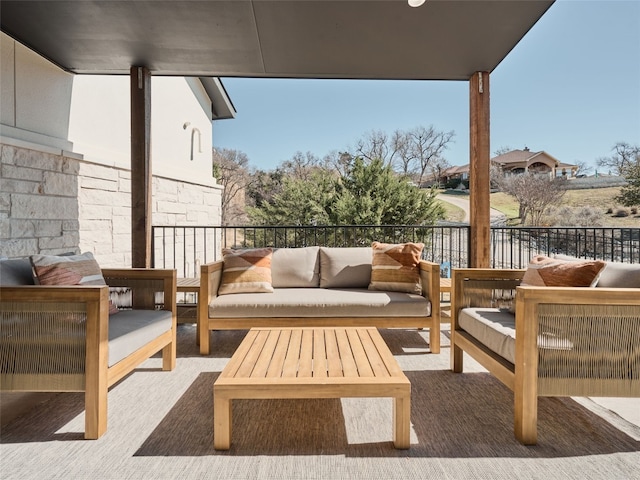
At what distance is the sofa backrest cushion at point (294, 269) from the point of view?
3479 mm

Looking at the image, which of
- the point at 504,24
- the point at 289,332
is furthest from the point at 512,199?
the point at 289,332

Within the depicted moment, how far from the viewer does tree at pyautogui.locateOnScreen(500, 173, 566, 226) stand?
46.8 feet

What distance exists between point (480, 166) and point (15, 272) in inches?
145

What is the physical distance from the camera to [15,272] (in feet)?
6.96

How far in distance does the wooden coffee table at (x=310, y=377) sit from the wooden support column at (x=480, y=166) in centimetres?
216

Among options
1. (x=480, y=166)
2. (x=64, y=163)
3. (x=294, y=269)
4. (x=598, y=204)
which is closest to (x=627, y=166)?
(x=598, y=204)

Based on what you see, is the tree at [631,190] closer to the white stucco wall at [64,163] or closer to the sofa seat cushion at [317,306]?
the sofa seat cushion at [317,306]

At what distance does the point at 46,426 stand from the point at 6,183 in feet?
6.66

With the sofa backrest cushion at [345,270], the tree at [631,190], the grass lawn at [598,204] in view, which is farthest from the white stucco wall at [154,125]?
the tree at [631,190]

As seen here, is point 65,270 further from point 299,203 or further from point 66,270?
point 299,203

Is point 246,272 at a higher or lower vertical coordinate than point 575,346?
higher

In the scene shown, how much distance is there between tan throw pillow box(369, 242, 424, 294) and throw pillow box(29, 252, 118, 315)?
6.44 ft

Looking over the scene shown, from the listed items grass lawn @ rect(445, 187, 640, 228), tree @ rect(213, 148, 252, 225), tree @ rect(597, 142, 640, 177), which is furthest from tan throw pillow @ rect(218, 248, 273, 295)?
tree @ rect(597, 142, 640, 177)

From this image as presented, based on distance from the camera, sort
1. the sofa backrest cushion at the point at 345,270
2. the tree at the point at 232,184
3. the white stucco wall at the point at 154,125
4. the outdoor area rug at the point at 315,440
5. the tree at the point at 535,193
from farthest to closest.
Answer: the tree at the point at 535,193
the tree at the point at 232,184
the white stucco wall at the point at 154,125
the sofa backrest cushion at the point at 345,270
the outdoor area rug at the point at 315,440
